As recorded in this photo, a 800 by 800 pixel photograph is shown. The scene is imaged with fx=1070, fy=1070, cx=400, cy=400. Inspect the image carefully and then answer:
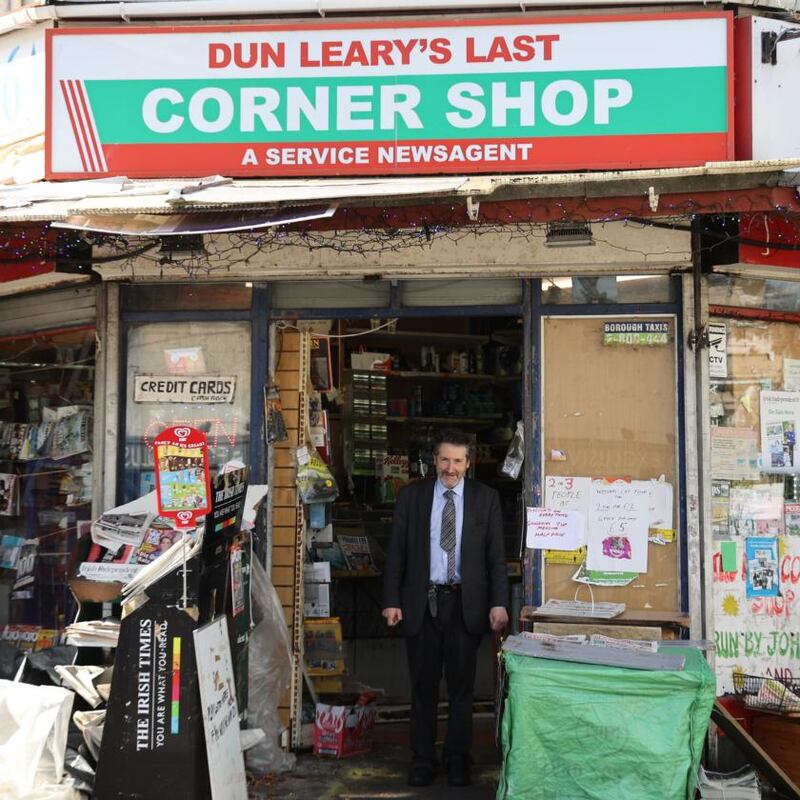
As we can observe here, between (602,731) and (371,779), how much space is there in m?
1.88

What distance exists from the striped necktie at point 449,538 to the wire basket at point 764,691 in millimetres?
1878

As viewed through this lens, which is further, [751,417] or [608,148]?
[751,417]

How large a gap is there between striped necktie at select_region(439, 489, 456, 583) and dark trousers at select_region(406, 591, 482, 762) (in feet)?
0.44

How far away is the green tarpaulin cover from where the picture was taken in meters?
4.97

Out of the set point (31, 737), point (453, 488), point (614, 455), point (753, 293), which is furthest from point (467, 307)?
point (31, 737)

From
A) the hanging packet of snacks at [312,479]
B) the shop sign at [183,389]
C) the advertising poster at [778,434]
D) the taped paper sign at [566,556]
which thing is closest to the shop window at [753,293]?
the advertising poster at [778,434]

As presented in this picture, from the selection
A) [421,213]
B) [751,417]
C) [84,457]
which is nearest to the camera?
[421,213]

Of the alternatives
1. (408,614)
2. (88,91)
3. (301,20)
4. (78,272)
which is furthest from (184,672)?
(301,20)

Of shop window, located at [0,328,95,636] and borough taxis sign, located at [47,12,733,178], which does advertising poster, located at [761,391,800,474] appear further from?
shop window, located at [0,328,95,636]

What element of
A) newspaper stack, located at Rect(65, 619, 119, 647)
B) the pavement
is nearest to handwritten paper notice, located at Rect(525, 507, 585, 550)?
the pavement

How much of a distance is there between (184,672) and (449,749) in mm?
1908

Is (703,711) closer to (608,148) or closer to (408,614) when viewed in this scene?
(408,614)

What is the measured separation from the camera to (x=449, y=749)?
625 cm

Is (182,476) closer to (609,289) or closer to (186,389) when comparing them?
(186,389)
